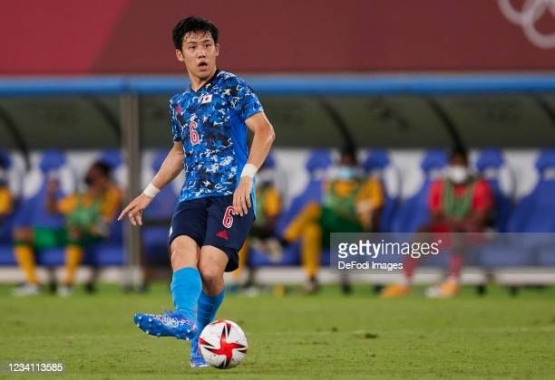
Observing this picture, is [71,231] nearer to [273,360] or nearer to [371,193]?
[371,193]

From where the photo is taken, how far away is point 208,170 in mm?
8445

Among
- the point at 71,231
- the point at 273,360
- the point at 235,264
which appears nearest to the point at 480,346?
the point at 273,360

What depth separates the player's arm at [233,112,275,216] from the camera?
8.06m

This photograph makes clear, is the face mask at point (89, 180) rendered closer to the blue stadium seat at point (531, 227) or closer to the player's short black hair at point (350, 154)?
the player's short black hair at point (350, 154)

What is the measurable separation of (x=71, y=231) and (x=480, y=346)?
8.77 meters

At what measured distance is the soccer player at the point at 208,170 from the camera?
27.0ft

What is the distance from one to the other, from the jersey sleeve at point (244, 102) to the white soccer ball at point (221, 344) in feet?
3.96

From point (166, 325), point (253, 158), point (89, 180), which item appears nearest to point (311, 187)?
point (89, 180)

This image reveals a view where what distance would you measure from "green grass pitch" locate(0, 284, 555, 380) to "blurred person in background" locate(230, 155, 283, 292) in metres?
0.96

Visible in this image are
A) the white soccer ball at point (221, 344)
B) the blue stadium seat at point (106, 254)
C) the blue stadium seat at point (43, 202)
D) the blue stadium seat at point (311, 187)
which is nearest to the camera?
the white soccer ball at point (221, 344)

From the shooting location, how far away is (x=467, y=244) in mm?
17016

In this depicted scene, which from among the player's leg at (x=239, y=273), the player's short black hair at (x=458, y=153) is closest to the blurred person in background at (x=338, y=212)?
the player's leg at (x=239, y=273)

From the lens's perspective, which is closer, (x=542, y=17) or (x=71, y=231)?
(x=542, y=17)

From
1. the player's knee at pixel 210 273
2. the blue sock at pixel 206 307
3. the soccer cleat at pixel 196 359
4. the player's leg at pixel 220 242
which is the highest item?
the player's leg at pixel 220 242
